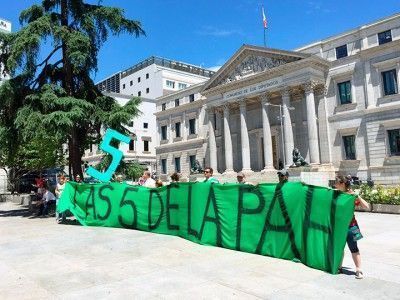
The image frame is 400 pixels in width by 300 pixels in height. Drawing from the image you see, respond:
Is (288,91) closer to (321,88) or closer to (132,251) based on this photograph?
(321,88)

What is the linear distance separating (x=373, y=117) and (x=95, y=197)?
2580 cm

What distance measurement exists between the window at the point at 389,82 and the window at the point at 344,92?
2.98 m

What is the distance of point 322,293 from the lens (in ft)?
17.9

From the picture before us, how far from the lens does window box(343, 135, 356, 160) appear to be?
3281cm

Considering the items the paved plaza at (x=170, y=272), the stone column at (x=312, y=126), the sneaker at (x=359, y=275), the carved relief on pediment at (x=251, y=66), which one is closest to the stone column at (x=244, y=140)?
the carved relief on pediment at (x=251, y=66)

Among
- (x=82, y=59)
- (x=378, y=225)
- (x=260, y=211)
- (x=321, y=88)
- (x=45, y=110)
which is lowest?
(x=378, y=225)

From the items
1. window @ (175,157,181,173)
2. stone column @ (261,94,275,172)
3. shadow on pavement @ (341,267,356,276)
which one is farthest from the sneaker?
window @ (175,157,181,173)

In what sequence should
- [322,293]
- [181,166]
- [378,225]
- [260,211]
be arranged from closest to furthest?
[322,293] < [260,211] < [378,225] < [181,166]

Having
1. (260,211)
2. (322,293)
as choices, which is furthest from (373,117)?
(322,293)

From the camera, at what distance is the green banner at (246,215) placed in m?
6.88

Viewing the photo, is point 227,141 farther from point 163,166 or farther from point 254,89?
point 163,166

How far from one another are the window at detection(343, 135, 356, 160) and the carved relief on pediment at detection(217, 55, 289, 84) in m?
8.88

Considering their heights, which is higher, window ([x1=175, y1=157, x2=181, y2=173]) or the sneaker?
window ([x1=175, y1=157, x2=181, y2=173])

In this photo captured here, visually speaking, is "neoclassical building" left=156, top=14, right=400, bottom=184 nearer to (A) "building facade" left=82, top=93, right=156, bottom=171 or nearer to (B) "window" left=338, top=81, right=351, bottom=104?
(B) "window" left=338, top=81, right=351, bottom=104
